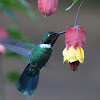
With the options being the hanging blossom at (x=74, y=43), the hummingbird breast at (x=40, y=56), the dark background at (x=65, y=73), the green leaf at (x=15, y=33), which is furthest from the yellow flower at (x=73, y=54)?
the dark background at (x=65, y=73)

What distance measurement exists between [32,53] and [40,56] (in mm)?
44

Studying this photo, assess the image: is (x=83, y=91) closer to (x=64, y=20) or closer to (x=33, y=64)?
(x=64, y=20)

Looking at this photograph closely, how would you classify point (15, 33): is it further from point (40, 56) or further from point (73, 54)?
point (73, 54)

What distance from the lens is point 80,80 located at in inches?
158

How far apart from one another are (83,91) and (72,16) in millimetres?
980

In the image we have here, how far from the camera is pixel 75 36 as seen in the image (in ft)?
3.77

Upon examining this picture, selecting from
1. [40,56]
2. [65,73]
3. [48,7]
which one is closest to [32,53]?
[40,56]

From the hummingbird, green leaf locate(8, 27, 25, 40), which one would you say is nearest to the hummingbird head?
the hummingbird

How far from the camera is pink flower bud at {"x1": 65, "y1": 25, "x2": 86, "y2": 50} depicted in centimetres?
112

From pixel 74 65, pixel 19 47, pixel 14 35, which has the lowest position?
pixel 74 65

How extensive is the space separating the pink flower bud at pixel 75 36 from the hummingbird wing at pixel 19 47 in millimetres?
191

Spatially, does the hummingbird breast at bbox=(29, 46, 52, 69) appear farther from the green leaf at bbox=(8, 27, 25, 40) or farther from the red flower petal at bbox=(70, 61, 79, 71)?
the green leaf at bbox=(8, 27, 25, 40)

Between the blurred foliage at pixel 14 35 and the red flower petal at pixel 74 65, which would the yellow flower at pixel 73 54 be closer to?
the red flower petal at pixel 74 65

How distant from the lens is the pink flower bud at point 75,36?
1.12 m
